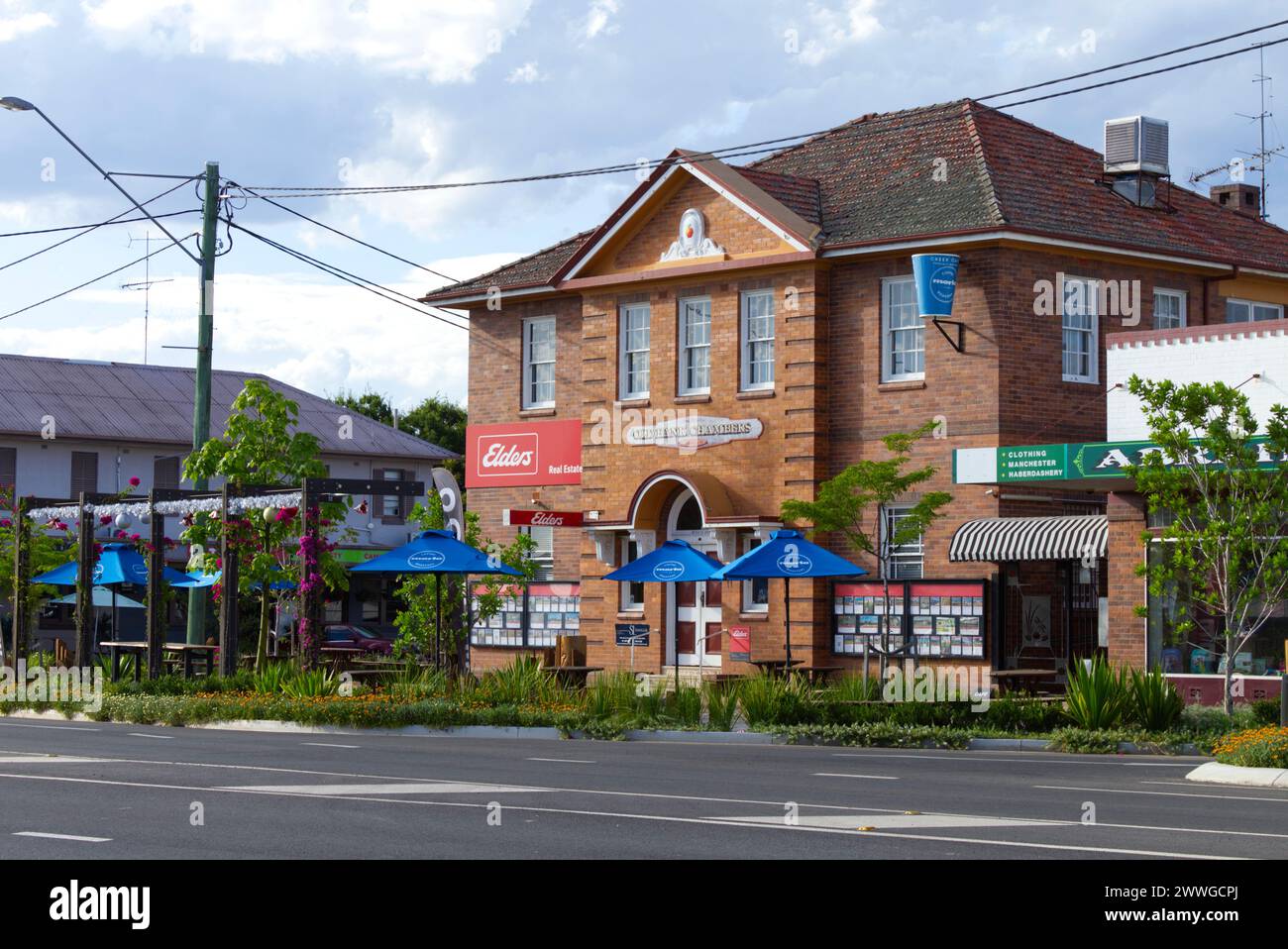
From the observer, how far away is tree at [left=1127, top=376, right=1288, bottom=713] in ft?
72.7

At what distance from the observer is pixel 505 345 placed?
3725cm

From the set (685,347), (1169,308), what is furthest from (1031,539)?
(685,347)

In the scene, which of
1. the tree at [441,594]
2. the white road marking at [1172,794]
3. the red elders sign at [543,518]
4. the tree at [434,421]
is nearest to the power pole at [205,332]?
the tree at [441,594]

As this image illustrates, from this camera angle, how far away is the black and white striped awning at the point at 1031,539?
90.5 feet

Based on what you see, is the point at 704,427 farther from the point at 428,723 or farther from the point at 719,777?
the point at 719,777

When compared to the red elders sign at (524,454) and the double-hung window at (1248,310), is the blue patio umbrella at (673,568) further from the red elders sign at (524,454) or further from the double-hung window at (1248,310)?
the double-hung window at (1248,310)

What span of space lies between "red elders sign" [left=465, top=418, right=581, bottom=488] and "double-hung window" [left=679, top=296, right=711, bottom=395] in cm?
300

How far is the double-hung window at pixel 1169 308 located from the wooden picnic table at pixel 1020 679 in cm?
739

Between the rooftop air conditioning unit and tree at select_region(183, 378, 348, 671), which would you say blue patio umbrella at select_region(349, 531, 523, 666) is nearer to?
tree at select_region(183, 378, 348, 671)

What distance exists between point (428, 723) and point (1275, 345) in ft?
40.6

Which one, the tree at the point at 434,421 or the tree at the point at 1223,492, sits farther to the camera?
the tree at the point at 434,421

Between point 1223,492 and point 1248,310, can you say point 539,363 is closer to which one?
point 1248,310

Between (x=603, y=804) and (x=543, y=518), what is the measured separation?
2095 centimetres

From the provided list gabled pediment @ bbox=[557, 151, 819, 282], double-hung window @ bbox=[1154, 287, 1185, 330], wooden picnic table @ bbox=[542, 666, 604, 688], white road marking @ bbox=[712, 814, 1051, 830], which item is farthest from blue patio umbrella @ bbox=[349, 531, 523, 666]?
white road marking @ bbox=[712, 814, 1051, 830]
